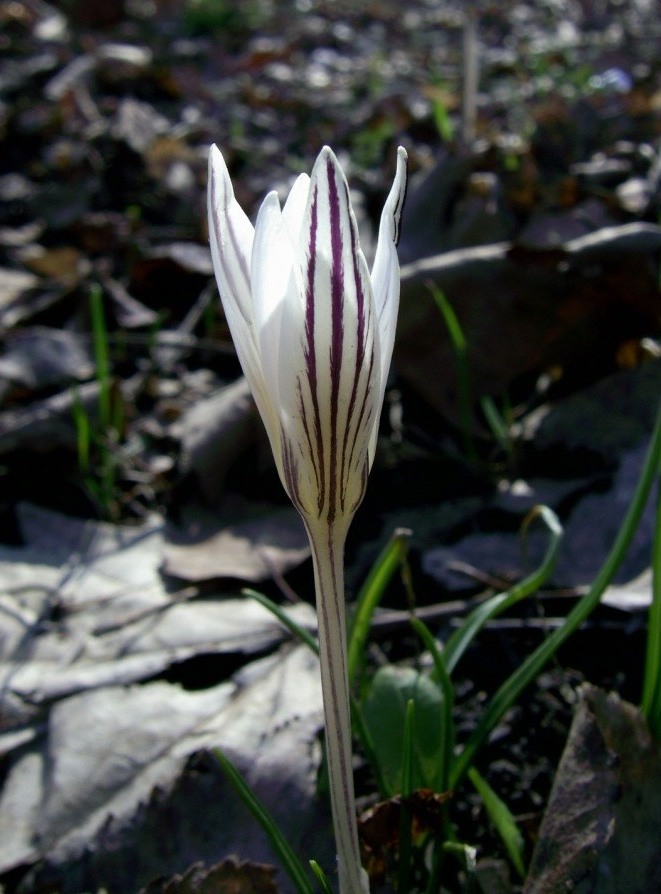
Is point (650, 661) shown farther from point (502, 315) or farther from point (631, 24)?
point (631, 24)

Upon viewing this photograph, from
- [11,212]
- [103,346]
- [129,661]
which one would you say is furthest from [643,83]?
[129,661]

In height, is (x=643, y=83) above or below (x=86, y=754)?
above

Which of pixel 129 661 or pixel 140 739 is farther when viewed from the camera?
pixel 129 661

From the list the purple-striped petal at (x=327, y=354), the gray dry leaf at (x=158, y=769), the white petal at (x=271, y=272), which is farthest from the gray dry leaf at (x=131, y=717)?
the white petal at (x=271, y=272)

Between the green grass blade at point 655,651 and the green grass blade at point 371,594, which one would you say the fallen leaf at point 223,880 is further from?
the green grass blade at point 655,651

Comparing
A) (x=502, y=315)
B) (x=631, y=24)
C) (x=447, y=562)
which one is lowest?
(x=447, y=562)

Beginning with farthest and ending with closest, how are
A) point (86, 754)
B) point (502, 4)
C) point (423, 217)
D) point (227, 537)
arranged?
point (502, 4), point (423, 217), point (227, 537), point (86, 754)

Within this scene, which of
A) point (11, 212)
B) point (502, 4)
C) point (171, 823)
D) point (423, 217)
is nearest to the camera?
Answer: point (171, 823)

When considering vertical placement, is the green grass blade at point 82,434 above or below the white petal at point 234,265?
below
